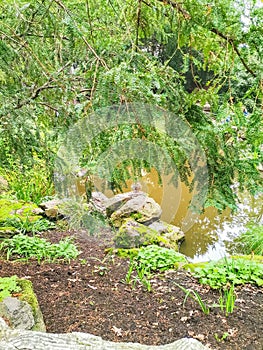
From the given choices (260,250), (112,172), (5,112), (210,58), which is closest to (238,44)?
(210,58)

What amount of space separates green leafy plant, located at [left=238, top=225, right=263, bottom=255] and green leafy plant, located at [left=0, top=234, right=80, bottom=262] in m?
2.28

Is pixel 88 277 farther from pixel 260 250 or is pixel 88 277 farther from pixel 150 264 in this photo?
pixel 260 250

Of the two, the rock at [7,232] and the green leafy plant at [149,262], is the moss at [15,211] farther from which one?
the green leafy plant at [149,262]

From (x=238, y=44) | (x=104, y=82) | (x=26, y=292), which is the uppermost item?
(x=238, y=44)

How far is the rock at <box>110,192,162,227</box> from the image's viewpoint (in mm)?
5066

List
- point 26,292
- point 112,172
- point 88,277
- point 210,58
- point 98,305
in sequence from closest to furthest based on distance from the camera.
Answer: point 112,172 → point 210,58 → point 26,292 → point 98,305 → point 88,277

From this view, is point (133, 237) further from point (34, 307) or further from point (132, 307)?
point (34, 307)

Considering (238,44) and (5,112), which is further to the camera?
(5,112)

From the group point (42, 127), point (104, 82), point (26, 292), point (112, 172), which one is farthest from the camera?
point (26, 292)

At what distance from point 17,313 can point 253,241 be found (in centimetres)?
341

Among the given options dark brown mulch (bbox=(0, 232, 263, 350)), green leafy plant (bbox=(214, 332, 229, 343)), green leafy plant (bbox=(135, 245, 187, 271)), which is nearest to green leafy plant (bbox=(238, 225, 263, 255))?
green leafy plant (bbox=(135, 245, 187, 271))

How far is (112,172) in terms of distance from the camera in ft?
4.33

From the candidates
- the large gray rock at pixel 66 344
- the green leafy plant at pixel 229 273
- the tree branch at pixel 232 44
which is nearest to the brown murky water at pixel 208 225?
the green leafy plant at pixel 229 273

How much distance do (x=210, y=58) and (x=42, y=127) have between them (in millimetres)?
1069
